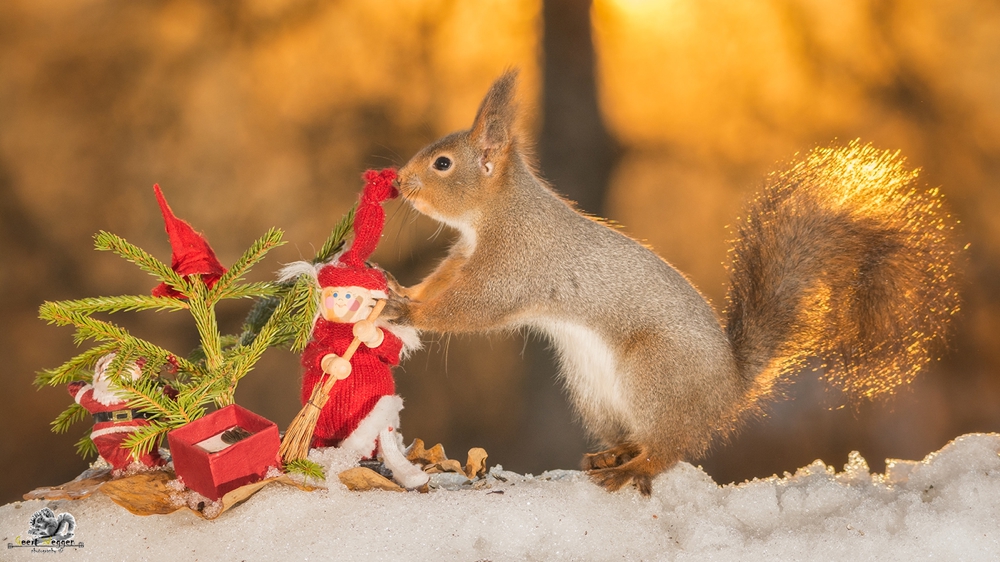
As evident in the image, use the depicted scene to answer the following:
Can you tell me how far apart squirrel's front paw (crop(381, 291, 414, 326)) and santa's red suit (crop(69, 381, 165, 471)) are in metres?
0.38

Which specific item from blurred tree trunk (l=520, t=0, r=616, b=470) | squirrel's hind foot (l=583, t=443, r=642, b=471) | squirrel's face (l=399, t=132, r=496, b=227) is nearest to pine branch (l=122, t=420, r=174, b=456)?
squirrel's face (l=399, t=132, r=496, b=227)

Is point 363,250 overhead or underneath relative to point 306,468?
overhead

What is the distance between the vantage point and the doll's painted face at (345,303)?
Answer: 1.14m

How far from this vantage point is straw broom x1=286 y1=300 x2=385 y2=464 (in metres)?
1.11

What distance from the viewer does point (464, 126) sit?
2.05 m

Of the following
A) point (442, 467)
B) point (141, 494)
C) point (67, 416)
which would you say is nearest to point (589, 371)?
point (442, 467)

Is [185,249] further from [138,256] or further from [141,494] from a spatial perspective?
[141,494]

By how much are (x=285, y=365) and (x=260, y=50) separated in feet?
2.62

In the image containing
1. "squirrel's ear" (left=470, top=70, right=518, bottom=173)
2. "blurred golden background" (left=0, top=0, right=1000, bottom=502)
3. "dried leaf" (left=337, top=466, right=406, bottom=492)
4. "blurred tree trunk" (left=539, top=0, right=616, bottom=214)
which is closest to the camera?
"dried leaf" (left=337, top=466, right=406, bottom=492)

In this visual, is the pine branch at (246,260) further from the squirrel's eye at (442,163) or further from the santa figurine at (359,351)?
the squirrel's eye at (442,163)

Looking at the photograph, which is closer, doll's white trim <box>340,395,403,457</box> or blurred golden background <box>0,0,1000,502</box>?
doll's white trim <box>340,395,403,457</box>

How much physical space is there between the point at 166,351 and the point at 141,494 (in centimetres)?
20

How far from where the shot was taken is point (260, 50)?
1926mm

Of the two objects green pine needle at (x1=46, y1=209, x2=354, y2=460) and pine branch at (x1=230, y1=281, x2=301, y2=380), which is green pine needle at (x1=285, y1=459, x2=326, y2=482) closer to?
green pine needle at (x1=46, y1=209, x2=354, y2=460)
